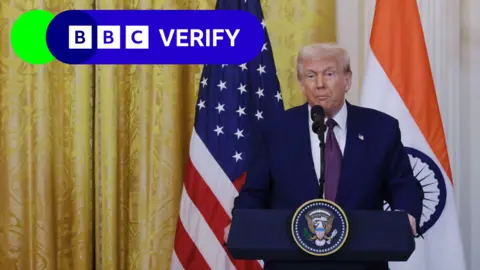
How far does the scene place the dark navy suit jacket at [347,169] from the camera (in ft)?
7.26

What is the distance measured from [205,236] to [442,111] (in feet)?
4.81

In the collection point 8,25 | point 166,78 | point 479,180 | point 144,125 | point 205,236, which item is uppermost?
point 8,25

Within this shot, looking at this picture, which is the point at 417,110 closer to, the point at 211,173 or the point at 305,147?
the point at 211,173

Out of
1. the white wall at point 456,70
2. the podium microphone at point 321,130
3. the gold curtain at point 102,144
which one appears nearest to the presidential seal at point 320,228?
the podium microphone at point 321,130

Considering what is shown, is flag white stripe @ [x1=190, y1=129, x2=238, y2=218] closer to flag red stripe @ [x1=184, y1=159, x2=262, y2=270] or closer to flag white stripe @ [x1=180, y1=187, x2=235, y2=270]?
flag red stripe @ [x1=184, y1=159, x2=262, y2=270]

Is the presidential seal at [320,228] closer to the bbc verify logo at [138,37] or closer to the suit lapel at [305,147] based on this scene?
the suit lapel at [305,147]

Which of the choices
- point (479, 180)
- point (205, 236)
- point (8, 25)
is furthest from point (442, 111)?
point (8, 25)

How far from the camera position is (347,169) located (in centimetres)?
222

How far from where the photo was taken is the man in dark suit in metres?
2.22

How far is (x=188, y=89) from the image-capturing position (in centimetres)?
422

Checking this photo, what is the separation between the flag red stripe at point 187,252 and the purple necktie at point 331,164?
181cm

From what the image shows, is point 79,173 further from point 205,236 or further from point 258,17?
point 258,17

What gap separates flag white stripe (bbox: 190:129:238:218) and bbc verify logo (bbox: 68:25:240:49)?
73cm

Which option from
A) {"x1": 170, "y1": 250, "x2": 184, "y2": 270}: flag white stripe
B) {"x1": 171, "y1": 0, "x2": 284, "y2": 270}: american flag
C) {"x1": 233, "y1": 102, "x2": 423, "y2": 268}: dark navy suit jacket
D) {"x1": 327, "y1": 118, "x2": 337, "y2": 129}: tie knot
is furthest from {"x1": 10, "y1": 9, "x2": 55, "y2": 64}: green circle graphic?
{"x1": 327, "y1": 118, "x2": 337, "y2": 129}: tie knot
